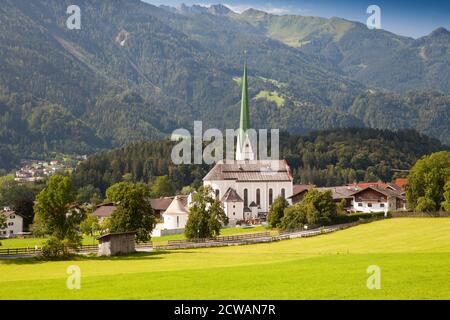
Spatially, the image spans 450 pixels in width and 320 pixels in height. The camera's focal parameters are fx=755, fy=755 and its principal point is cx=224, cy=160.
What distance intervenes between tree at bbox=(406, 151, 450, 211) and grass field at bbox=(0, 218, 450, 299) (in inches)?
1117

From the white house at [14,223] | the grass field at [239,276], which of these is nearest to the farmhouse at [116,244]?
the grass field at [239,276]

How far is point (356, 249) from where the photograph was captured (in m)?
56.0

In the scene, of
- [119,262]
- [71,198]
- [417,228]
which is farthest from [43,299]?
[417,228]

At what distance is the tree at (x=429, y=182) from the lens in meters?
85.3

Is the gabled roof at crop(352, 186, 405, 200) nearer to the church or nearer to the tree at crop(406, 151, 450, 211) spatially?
the church

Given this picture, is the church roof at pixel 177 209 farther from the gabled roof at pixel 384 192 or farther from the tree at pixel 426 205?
the tree at pixel 426 205

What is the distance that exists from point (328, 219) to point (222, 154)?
316 feet

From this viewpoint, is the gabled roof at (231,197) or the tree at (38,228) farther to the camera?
the gabled roof at (231,197)

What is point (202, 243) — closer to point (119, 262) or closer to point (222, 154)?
point (119, 262)

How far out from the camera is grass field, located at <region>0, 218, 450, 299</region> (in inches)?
1153

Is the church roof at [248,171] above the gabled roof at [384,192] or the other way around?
above

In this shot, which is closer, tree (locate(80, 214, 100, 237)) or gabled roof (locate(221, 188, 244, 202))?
tree (locate(80, 214, 100, 237))

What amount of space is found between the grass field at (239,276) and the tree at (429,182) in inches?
1117

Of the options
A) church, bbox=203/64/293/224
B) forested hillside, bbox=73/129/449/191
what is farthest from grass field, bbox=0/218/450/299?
forested hillside, bbox=73/129/449/191
